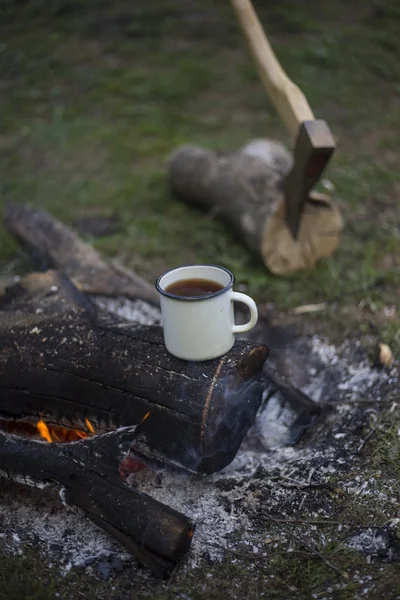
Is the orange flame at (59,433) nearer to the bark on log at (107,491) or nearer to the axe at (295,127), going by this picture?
the bark on log at (107,491)

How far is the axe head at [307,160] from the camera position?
9.12 feet

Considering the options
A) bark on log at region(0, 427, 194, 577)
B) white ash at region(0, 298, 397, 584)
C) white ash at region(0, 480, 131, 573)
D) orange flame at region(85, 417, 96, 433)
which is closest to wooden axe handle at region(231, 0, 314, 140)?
white ash at region(0, 298, 397, 584)

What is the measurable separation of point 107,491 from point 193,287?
2.27 ft

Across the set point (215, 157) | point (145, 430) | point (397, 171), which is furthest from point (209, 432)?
point (397, 171)

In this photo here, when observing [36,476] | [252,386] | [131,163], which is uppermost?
[252,386]

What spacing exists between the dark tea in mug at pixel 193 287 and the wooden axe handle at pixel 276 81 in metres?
1.27

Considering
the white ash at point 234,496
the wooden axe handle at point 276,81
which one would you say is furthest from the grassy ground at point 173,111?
the white ash at point 234,496

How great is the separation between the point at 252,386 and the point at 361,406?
57 cm

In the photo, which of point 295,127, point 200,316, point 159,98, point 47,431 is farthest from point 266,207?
point 159,98

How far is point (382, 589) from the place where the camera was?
1695 mm

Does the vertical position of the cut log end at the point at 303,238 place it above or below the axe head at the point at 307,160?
below

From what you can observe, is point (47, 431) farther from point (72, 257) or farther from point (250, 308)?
point (72, 257)

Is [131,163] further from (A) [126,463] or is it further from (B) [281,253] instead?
(A) [126,463]

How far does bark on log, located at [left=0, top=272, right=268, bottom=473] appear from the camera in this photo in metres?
1.96
